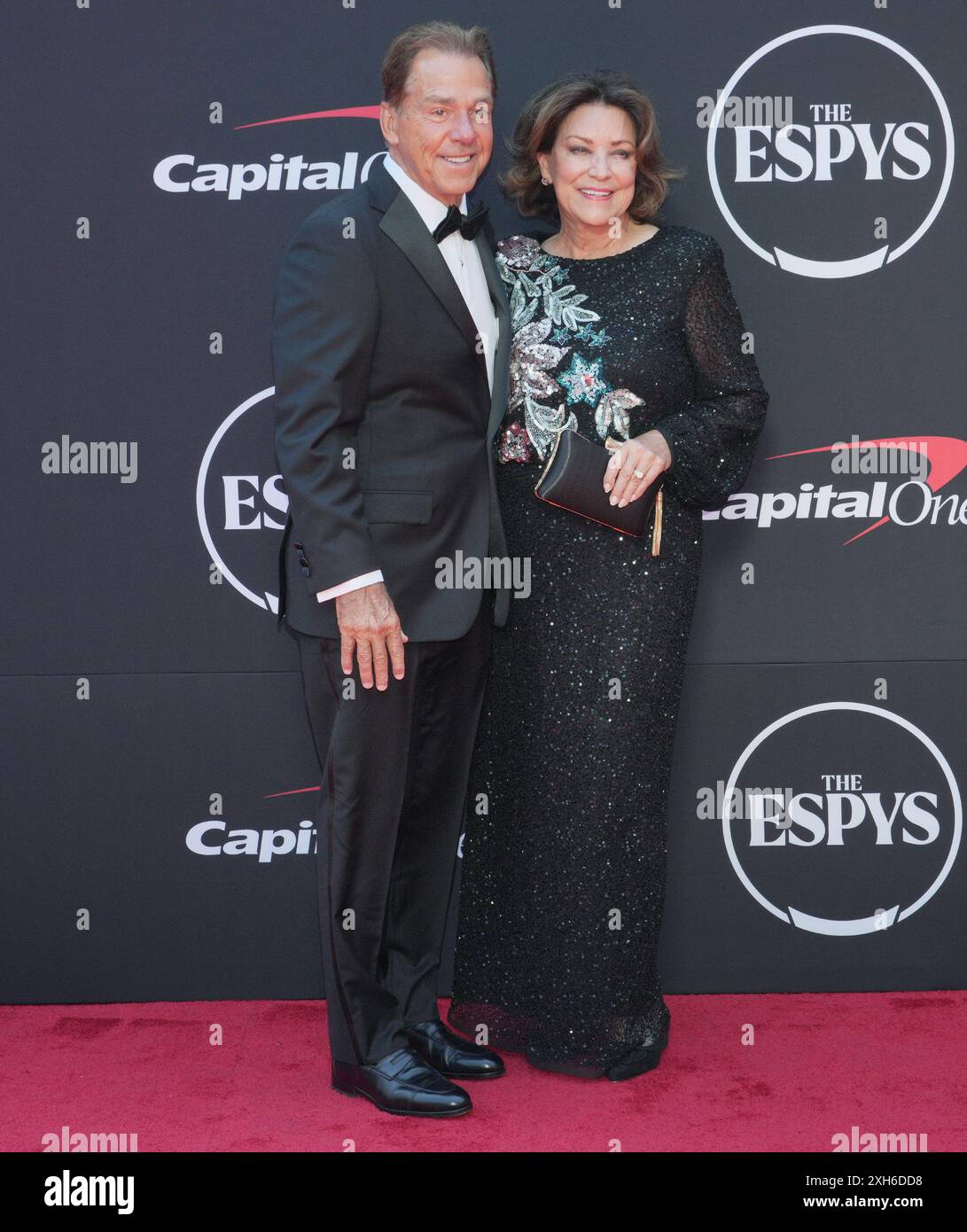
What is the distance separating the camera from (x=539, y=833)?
2.74m

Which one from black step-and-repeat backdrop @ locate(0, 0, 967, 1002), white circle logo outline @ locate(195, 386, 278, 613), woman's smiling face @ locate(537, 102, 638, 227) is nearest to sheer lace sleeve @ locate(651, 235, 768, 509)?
woman's smiling face @ locate(537, 102, 638, 227)

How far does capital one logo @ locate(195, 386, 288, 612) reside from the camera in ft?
10.0

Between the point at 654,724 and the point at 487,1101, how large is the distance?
32.2 inches

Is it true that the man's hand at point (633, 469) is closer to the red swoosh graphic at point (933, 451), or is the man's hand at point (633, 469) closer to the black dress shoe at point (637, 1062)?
the red swoosh graphic at point (933, 451)

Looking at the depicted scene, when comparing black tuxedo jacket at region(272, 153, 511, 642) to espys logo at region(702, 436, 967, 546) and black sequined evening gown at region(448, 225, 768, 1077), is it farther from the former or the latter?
espys logo at region(702, 436, 967, 546)

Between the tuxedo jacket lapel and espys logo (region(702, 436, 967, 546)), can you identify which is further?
espys logo (region(702, 436, 967, 546))

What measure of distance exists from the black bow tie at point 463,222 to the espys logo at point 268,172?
0.52 meters

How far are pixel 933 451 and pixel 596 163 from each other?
1092 mm

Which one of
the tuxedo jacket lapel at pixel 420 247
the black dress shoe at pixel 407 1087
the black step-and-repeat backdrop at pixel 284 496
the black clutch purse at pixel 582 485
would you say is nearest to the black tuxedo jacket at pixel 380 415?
the tuxedo jacket lapel at pixel 420 247

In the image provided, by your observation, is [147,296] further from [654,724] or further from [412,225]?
[654,724]

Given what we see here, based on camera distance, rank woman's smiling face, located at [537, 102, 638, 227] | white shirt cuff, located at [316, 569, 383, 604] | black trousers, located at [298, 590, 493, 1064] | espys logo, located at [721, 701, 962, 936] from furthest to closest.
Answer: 1. espys logo, located at [721, 701, 962, 936]
2. woman's smiling face, located at [537, 102, 638, 227]
3. black trousers, located at [298, 590, 493, 1064]
4. white shirt cuff, located at [316, 569, 383, 604]

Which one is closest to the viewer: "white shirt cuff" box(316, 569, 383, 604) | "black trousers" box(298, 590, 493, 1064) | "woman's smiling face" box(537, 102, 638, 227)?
"white shirt cuff" box(316, 569, 383, 604)

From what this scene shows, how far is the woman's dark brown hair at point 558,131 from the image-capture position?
104 inches

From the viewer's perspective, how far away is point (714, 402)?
271 cm
